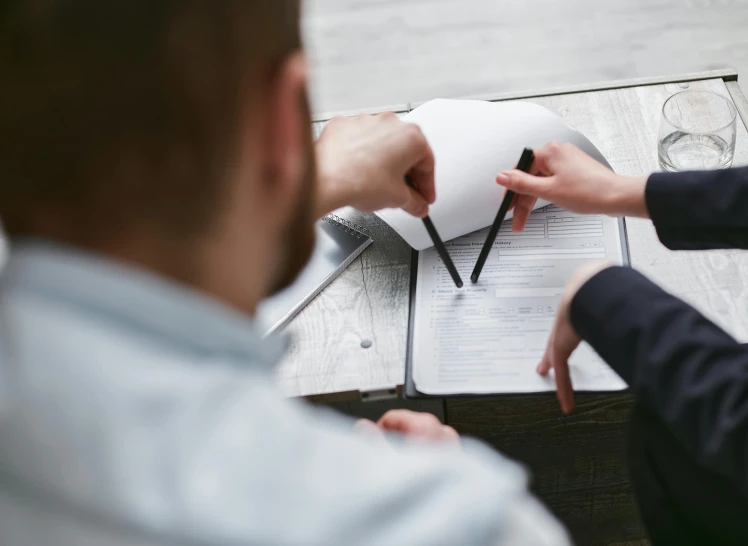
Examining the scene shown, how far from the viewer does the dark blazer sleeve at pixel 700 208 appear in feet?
3.02

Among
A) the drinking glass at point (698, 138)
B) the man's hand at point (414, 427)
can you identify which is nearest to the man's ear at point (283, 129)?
the man's hand at point (414, 427)

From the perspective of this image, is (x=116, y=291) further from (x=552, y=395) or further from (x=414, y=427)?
(x=552, y=395)

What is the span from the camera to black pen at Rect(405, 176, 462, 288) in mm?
976

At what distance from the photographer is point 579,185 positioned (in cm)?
98

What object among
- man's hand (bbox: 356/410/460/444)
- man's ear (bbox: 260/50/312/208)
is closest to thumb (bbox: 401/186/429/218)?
man's hand (bbox: 356/410/460/444)

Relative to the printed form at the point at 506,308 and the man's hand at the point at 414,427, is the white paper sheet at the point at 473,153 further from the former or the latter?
the man's hand at the point at 414,427

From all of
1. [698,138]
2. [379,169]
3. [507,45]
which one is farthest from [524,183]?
[507,45]

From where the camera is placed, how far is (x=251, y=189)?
0.49 meters

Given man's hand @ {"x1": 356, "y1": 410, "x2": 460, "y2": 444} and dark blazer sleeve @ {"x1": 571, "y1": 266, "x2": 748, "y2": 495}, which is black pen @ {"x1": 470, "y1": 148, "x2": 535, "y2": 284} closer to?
dark blazer sleeve @ {"x1": 571, "y1": 266, "x2": 748, "y2": 495}

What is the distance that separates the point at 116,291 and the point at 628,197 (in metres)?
0.70

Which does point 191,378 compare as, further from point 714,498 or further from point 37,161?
point 714,498

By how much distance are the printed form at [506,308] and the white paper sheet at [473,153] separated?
4 cm

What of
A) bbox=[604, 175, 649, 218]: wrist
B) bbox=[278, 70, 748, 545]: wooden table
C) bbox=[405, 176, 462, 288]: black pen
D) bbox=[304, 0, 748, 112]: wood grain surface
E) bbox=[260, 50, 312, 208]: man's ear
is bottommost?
bbox=[304, 0, 748, 112]: wood grain surface

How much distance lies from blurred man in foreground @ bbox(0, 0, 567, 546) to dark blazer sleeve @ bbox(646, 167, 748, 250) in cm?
56
